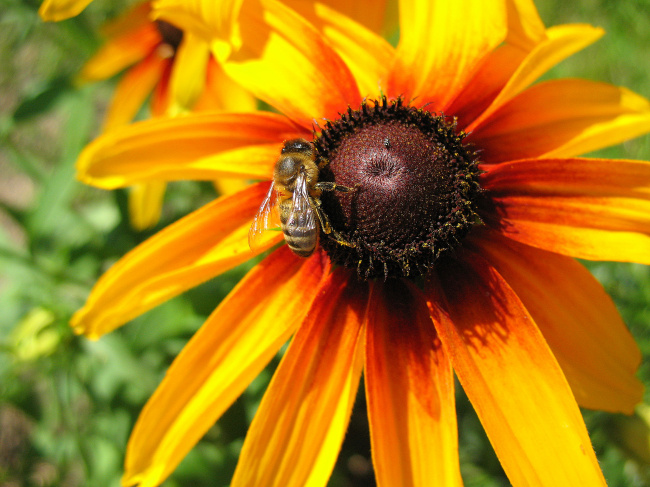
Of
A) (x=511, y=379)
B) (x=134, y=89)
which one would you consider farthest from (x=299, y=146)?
(x=134, y=89)

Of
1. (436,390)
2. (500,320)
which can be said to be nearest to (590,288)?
(500,320)

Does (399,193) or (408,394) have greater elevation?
(399,193)

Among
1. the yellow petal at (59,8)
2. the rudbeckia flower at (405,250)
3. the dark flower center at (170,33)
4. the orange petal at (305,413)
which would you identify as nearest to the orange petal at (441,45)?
the rudbeckia flower at (405,250)

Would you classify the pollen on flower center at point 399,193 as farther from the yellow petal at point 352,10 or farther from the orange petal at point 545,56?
the yellow petal at point 352,10

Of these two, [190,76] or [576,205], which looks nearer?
[576,205]

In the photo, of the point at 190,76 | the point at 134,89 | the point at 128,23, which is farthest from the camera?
the point at 128,23

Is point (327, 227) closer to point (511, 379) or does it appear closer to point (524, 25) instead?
point (511, 379)
